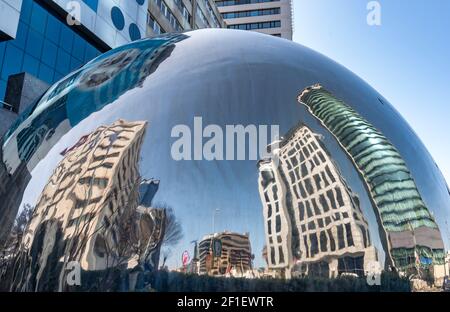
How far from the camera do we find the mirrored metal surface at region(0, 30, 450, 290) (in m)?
2.11

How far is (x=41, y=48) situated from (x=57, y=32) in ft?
5.04

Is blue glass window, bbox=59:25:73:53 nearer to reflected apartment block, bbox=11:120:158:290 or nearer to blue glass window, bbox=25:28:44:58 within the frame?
blue glass window, bbox=25:28:44:58

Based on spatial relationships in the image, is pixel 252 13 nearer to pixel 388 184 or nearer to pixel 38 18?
pixel 38 18

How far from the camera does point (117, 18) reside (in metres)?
23.2

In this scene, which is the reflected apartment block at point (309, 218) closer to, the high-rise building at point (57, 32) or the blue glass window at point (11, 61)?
the high-rise building at point (57, 32)

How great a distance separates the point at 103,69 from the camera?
304cm

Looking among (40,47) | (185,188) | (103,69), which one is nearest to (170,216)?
(185,188)

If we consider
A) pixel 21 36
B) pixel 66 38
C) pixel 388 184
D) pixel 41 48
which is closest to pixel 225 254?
pixel 388 184

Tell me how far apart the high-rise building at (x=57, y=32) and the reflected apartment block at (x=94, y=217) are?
1567 centimetres

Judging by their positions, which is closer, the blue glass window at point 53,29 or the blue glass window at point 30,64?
the blue glass window at point 30,64

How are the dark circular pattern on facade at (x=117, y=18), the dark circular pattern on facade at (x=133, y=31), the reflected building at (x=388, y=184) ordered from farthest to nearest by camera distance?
the dark circular pattern on facade at (x=133, y=31)
the dark circular pattern on facade at (x=117, y=18)
the reflected building at (x=388, y=184)

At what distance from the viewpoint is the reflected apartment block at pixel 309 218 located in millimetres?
2098

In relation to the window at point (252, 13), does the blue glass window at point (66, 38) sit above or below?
below

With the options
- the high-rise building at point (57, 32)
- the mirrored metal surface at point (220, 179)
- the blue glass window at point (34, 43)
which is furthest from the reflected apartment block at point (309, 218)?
the blue glass window at point (34, 43)
